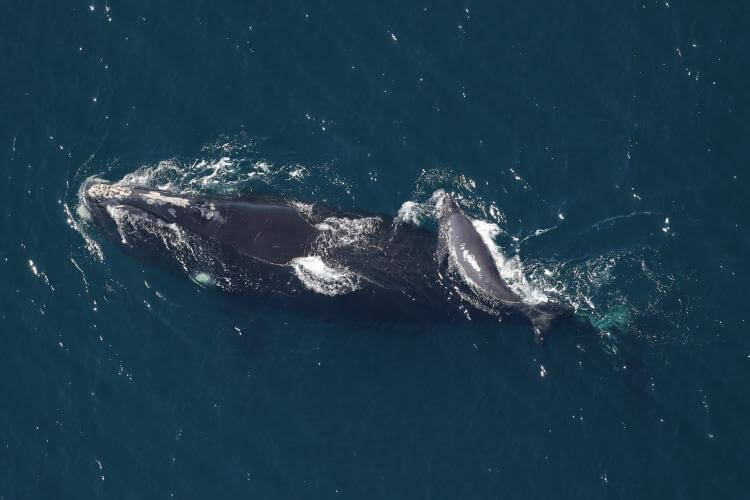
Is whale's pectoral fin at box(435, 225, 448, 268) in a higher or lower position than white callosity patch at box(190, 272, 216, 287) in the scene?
lower

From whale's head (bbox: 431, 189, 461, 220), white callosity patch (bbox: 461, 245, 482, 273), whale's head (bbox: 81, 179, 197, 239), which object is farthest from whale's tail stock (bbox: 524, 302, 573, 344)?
whale's head (bbox: 81, 179, 197, 239)

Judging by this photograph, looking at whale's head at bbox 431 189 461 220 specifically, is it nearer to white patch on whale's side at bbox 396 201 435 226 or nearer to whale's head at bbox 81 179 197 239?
white patch on whale's side at bbox 396 201 435 226

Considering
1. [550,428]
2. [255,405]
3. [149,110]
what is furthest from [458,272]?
[149,110]

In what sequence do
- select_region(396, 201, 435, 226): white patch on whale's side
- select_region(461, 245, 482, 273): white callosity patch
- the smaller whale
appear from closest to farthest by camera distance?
the smaller whale < select_region(461, 245, 482, 273): white callosity patch < select_region(396, 201, 435, 226): white patch on whale's side

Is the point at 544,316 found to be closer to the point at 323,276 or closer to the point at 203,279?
the point at 323,276

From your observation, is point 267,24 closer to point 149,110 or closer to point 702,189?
point 149,110

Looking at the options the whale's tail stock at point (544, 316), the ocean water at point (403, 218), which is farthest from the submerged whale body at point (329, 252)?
the ocean water at point (403, 218)
